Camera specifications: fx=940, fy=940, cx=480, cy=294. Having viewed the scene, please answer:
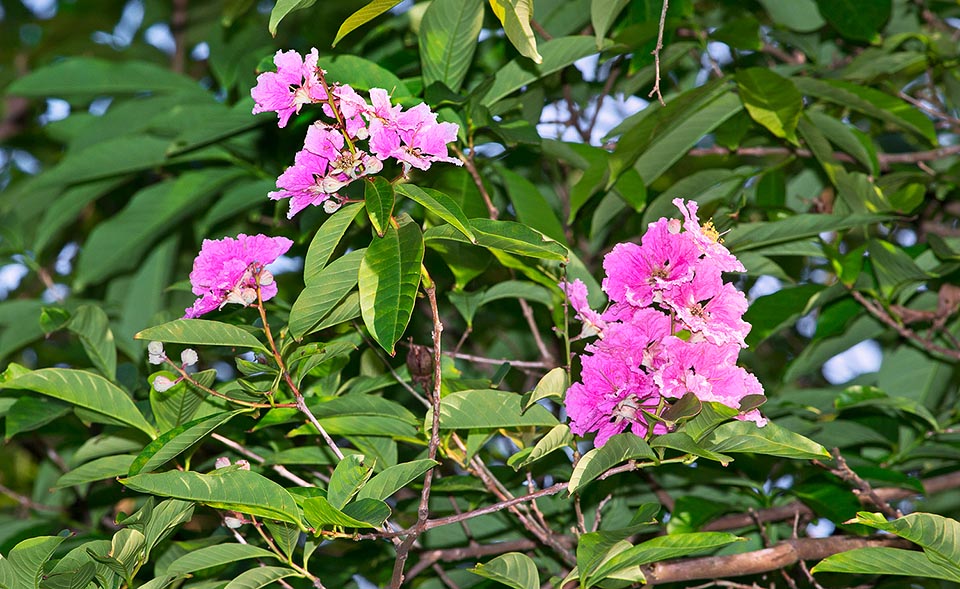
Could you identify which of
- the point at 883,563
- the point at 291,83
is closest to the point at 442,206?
the point at 291,83

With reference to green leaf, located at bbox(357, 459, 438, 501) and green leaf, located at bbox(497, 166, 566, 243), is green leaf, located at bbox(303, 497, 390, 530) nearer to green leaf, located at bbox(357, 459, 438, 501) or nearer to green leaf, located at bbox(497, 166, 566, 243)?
green leaf, located at bbox(357, 459, 438, 501)

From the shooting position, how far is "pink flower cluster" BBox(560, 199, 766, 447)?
92cm

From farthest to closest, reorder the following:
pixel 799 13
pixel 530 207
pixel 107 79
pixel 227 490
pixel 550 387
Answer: pixel 107 79 < pixel 799 13 < pixel 530 207 < pixel 550 387 < pixel 227 490

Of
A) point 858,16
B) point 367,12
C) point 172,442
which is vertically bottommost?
point 172,442

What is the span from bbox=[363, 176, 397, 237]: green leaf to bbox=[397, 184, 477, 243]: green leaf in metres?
0.01

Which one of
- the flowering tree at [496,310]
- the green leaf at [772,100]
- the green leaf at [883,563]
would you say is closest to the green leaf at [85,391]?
the flowering tree at [496,310]

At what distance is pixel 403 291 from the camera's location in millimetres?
888

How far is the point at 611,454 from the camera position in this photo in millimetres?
901

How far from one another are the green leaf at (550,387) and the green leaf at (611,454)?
95 millimetres

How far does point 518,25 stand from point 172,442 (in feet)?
1.80

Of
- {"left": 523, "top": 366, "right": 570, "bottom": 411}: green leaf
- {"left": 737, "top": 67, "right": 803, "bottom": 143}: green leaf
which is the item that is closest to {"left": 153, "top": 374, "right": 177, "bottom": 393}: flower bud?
{"left": 523, "top": 366, "right": 570, "bottom": 411}: green leaf

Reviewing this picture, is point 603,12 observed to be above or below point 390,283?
above

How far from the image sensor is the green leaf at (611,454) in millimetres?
886

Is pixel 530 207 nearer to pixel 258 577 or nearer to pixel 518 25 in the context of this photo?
pixel 518 25
